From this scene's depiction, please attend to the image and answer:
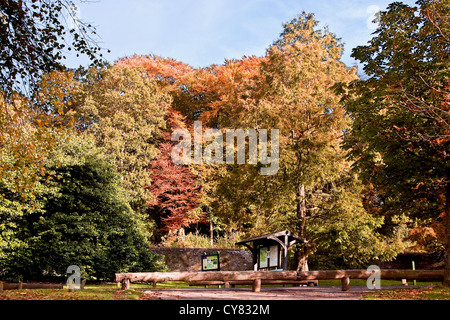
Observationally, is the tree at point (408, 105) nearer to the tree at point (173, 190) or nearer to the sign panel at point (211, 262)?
the sign panel at point (211, 262)

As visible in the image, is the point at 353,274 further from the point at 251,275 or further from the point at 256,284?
the point at 251,275

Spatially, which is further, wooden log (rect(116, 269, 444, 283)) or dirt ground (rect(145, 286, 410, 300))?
wooden log (rect(116, 269, 444, 283))

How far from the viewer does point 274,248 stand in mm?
15109

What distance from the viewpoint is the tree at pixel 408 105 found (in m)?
11.1

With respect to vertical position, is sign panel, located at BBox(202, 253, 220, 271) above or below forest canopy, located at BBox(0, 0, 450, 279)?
below

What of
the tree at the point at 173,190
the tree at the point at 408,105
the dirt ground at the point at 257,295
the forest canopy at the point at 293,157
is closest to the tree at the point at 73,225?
the forest canopy at the point at 293,157

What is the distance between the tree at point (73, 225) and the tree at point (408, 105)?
11229 mm

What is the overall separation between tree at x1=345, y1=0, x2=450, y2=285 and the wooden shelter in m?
3.64

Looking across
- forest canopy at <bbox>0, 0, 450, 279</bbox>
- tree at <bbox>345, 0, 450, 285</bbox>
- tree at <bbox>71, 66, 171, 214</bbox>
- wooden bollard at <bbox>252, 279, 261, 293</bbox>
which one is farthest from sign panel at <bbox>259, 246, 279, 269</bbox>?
tree at <bbox>71, 66, 171, 214</bbox>

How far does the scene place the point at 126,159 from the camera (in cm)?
2759

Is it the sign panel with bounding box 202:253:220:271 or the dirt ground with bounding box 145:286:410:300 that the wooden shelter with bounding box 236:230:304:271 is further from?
the dirt ground with bounding box 145:286:410:300

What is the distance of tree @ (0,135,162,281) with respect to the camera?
17.3 meters
